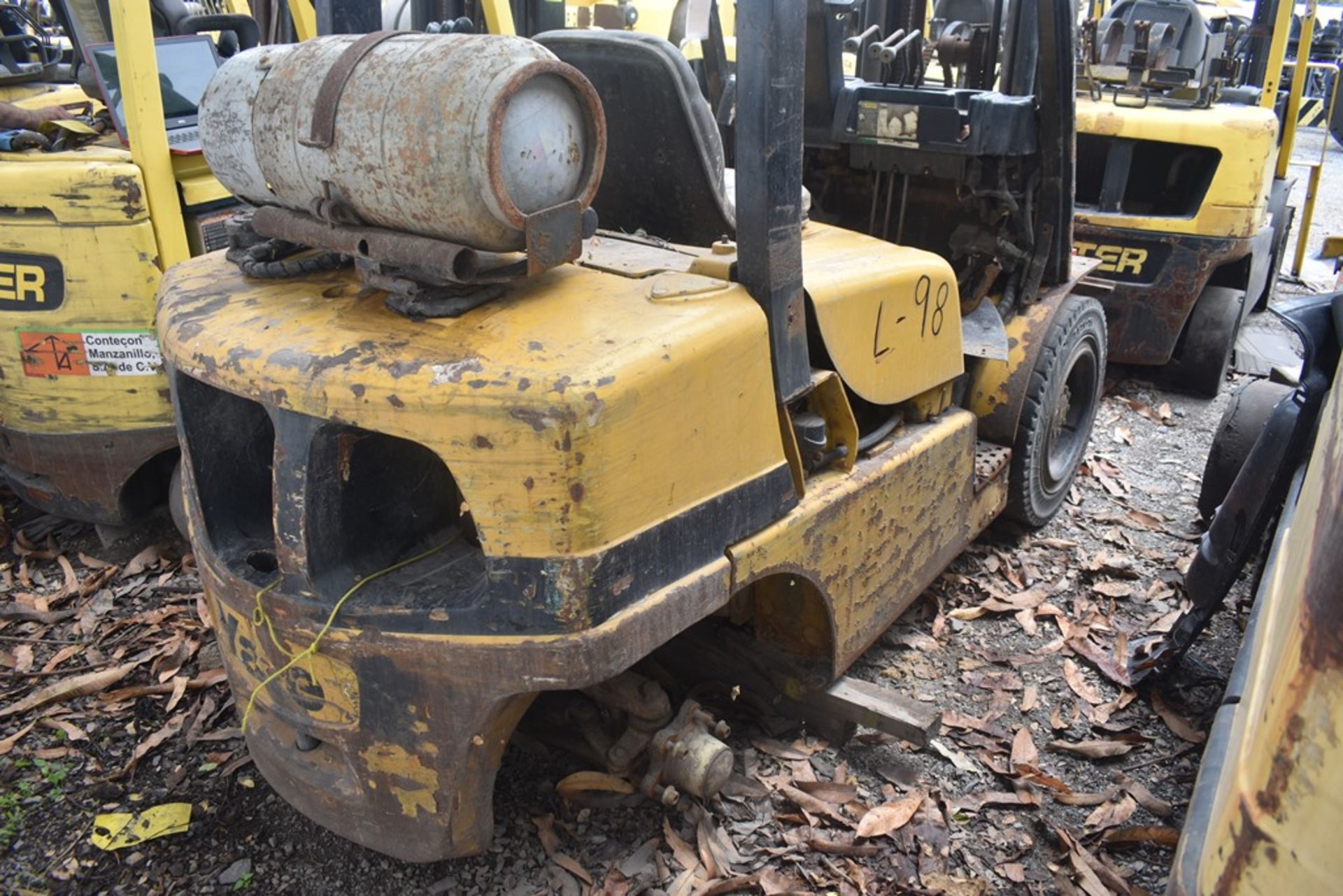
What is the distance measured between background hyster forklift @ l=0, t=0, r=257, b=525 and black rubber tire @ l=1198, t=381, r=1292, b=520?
4280 millimetres

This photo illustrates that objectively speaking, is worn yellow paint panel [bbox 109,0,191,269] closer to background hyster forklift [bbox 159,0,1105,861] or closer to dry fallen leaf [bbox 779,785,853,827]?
background hyster forklift [bbox 159,0,1105,861]

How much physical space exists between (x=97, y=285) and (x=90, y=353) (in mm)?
282

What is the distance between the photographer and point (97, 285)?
4.12 m

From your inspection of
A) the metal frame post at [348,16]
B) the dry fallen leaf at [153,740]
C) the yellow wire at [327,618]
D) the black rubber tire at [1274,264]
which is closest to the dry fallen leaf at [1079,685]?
the yellow wire at [327,618]

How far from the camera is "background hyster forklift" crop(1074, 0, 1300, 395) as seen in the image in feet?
20.5

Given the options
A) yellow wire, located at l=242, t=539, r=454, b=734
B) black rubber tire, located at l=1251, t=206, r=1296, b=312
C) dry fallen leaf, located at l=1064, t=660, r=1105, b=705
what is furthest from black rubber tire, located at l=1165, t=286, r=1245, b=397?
yellow wire, located at l=242, t=539, r=454, b=734

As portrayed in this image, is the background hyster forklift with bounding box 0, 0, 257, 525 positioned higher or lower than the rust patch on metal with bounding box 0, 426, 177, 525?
higher

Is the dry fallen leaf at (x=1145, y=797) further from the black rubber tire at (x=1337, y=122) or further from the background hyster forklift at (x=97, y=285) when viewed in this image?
the background hyster forklift at (x=97, y=285)

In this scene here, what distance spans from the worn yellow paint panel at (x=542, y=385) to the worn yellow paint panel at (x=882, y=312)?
45 cm

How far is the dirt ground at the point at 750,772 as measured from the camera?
9.72ft

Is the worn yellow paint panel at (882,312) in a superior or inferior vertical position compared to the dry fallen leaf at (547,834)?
superior

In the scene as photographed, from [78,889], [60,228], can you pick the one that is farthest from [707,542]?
[60,228]

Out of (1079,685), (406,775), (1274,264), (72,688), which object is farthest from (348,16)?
(1274,264)

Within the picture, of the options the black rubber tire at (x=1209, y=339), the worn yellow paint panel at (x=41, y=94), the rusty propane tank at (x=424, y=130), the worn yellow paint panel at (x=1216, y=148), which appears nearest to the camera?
the rusty propane tank at (x=424, y=130)
